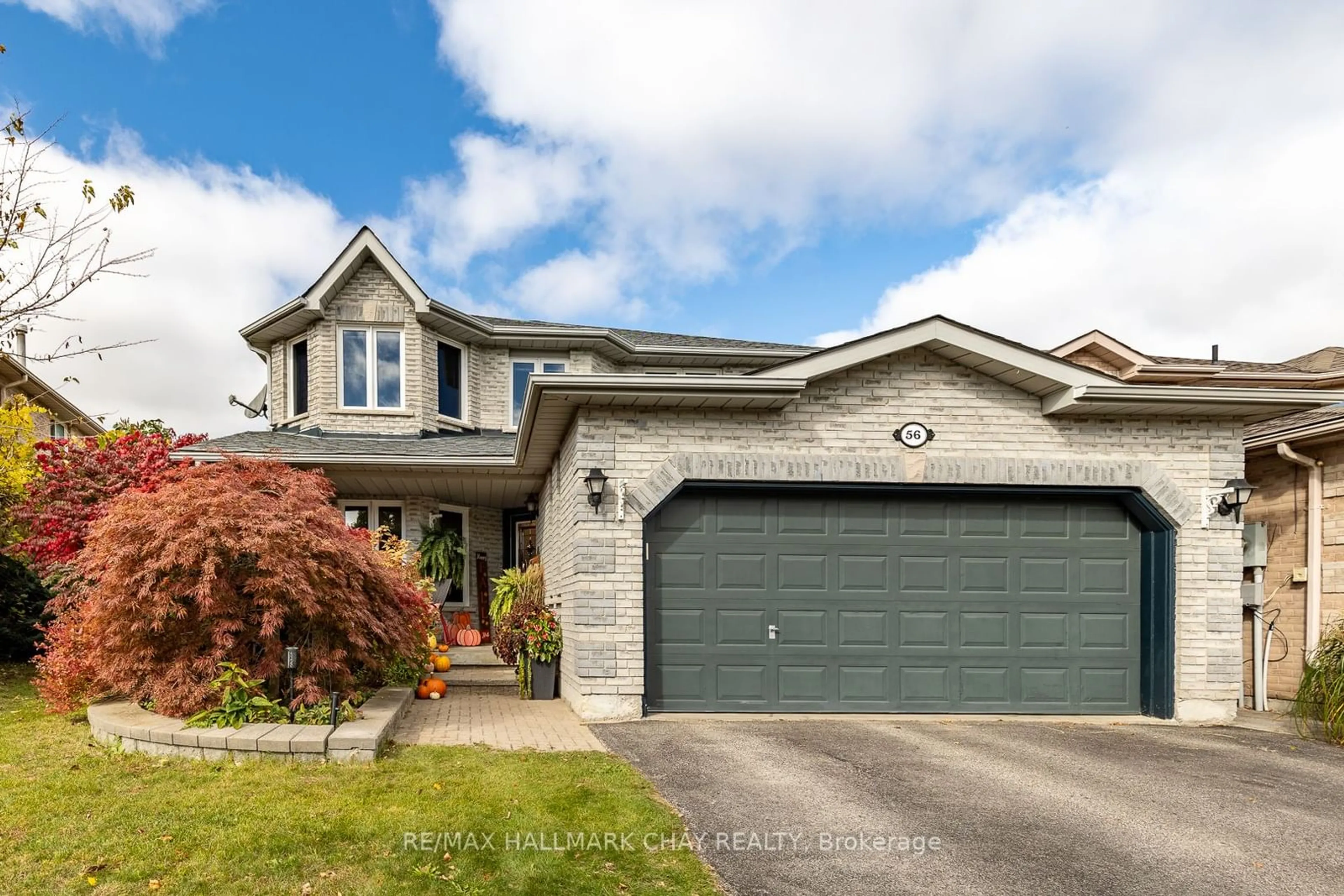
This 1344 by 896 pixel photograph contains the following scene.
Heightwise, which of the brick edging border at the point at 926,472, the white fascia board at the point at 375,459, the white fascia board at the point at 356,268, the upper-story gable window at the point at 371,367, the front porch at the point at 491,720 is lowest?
the front porch at the point at 491,720

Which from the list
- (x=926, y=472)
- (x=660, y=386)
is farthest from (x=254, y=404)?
(x=926, y=472)

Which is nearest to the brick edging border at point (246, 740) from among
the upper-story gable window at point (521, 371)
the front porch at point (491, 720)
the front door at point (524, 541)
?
the front porch at point (491, 720)

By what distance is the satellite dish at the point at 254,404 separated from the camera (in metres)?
17.0

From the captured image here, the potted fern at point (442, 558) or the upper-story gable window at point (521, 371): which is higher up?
the upper-story gable window at point (521, 371)

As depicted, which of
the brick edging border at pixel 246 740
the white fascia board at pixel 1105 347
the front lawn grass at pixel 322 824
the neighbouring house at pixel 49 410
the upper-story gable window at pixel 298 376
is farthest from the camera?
the neighbouring house at pixel 49 410

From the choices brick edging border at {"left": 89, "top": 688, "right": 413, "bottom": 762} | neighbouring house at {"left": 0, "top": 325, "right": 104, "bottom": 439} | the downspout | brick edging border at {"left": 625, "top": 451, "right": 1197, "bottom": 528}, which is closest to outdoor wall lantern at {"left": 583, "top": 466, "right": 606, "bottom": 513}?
brick edging border at {"left": 625, "top": 451, "right": 1197, "bottom": 528}

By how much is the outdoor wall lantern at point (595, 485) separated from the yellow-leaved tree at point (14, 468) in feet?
27.8

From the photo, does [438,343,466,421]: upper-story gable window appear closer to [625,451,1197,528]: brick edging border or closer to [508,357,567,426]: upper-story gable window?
[508,357,567,426]: upper-story gable window

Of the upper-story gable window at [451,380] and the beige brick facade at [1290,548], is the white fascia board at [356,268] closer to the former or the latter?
the upper-story gable window at [451,380]

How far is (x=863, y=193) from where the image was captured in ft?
46.1

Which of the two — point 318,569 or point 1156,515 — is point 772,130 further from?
point 318,569

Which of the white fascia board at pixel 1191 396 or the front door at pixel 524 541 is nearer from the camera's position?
the white fascia board at pixel 1191 396

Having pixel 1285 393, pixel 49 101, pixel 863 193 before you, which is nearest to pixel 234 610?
pixel 49 101

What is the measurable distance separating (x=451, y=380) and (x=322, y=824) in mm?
11375
